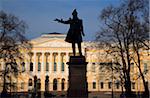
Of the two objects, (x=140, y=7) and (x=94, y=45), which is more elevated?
(x=140, y=7)

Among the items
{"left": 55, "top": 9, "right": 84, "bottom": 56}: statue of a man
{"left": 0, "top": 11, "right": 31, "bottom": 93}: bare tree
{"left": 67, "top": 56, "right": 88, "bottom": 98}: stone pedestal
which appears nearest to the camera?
{"left": 67, "top": 56, "right": 88, "bottom": 98}: stone pedestal

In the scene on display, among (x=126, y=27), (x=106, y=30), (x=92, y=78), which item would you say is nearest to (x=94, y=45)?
(x=106, y=30)

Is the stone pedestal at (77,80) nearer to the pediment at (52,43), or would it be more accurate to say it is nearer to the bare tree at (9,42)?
the bare tree at (9,42)

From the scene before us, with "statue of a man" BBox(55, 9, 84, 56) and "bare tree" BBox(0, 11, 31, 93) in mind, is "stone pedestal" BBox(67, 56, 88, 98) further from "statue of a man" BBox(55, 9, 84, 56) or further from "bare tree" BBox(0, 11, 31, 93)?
"bare tree" BBox(0, 11, 31, 93)

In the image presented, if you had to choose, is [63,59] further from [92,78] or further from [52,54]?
[92,78]

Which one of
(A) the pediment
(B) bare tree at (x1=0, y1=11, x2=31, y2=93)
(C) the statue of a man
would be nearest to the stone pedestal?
(C) the statue of a man

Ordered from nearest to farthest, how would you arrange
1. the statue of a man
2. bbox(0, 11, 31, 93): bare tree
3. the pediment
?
the statue of a man, bbox(0, 11, 31, 93): bare tree, the pediment

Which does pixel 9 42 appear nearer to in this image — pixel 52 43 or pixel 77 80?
pixel 77 80

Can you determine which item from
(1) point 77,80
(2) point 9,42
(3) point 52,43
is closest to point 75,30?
(1) point 77,80

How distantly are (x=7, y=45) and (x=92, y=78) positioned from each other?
58.2 m

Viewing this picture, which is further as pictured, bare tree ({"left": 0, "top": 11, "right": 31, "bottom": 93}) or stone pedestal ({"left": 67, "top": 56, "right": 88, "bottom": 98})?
bare tree ({"left": 0, "top": 11, "right": 31, "bottom": 93})

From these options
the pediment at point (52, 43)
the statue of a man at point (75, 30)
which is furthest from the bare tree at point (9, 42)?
the pediment at point (52, 43)

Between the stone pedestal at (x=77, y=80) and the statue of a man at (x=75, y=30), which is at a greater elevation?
the statue of a man at (x=75, y=30)

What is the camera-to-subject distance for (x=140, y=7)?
36219mm
